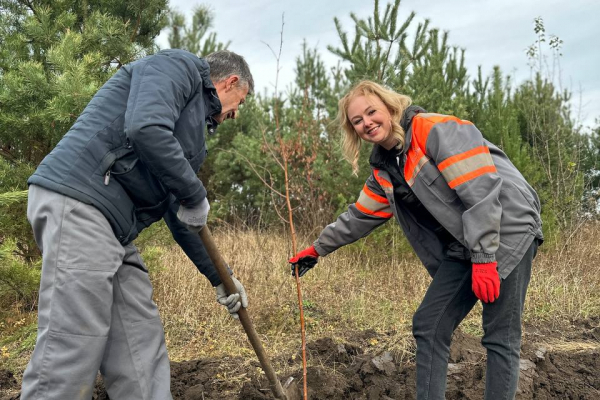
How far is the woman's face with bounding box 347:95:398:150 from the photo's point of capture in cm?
266

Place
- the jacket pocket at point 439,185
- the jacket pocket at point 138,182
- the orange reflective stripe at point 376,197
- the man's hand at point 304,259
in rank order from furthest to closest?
the man's hand at point 304,259
the orange reflective stripe at point 376,197
the jacket pocket at point 439,185
the jacket pocket at point 138,182

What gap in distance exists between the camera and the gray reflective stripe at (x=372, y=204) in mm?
3023

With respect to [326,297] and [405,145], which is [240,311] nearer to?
[405,145]

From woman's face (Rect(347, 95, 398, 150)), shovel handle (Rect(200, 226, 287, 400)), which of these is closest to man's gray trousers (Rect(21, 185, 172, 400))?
shovel handle (Rect(200, 226, 287, 400))

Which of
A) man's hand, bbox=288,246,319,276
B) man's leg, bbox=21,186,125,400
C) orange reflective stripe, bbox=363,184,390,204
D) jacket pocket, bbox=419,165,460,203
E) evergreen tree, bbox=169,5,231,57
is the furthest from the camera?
evergreen tree, bbox=169,5,231,57

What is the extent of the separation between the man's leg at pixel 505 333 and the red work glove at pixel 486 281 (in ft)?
0.35

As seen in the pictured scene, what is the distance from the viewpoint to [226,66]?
2.44m

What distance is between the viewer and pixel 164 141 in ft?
6.57

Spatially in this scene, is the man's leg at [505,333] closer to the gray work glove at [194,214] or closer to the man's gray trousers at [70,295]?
the gray work glove at [194,214]

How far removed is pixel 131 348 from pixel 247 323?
2.13ft

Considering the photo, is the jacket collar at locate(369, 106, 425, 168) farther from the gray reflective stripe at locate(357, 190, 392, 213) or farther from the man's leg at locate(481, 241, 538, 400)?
the man's leg at locate(481, 241, 538, 400)

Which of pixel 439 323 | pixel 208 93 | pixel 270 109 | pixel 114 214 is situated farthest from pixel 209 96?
pixel 270 109

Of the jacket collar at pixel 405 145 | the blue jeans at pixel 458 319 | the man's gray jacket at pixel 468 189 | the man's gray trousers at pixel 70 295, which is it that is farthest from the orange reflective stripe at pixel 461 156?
the man's gray trousers at pixel 70 295

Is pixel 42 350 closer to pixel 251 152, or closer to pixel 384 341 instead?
pixel 384 341
